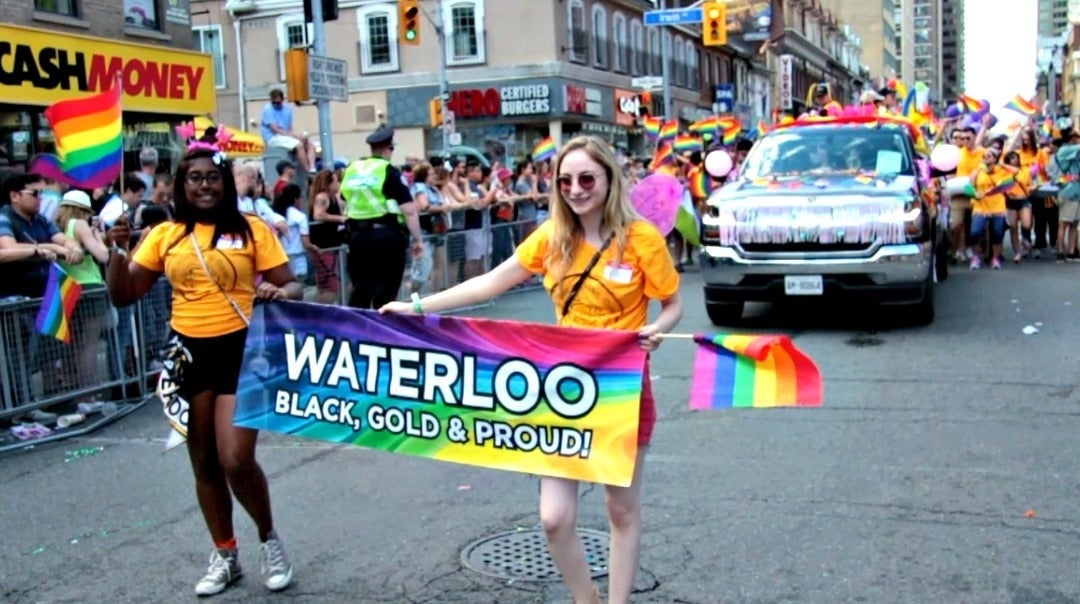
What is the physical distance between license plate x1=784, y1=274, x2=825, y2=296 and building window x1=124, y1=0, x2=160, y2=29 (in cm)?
1332

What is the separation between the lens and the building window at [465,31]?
39000 millimetres

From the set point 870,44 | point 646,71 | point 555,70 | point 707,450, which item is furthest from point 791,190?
point 870,44

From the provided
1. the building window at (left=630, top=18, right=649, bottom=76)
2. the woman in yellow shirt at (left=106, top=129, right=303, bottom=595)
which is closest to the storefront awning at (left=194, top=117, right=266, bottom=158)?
the woman in yellow shirt at (left=106, top=129, right=303, bottom=595)

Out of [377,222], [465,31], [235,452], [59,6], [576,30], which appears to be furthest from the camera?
[576,30]

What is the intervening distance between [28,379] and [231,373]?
3.99m

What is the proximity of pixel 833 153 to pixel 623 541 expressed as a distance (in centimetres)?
849

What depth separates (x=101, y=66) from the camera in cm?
1811

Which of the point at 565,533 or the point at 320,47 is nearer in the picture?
the point at 565,533

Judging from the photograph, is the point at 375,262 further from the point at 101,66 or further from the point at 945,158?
the point at 101,66

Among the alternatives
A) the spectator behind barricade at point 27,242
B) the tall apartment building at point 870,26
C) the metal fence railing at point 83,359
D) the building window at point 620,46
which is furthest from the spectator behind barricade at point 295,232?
the tall apartment building at point 870,26

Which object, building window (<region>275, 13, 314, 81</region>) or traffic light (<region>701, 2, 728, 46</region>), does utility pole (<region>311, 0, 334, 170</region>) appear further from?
building window (<region>275, 13, 314, 81</region>)

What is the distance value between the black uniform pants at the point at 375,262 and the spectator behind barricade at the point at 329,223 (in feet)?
5.00

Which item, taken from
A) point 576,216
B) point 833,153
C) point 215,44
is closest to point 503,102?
point 215,44

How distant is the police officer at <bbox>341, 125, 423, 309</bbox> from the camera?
10031 millimetres
